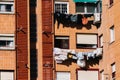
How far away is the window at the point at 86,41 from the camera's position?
45938 mm

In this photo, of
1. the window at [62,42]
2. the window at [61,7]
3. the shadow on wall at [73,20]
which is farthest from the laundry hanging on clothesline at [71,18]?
the window at [62,42]

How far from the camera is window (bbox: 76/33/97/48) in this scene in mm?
45938

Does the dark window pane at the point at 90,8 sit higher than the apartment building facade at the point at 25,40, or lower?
higher

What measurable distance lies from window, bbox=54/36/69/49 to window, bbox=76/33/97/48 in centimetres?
71

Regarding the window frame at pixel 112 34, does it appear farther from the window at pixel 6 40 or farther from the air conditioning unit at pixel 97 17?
the window at pixel 6 40

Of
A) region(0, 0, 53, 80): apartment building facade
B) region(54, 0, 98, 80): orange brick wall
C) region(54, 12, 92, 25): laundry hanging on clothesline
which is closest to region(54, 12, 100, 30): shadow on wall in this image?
region(54, 12, 92, 25): laundry hanging on clothesline

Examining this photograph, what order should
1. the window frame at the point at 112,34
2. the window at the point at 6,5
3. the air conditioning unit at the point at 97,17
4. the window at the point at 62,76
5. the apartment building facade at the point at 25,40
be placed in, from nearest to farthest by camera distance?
the window frame at the point at 112,34, the apartment building facade at the point at 25,40, the air conditioning unit at the point at 97,17, the window at the point at 62,76, the window at the point at 6,5

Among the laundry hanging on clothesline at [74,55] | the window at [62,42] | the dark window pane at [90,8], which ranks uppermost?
the dark window pane at [90,8]

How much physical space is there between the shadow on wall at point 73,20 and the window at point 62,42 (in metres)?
0.81

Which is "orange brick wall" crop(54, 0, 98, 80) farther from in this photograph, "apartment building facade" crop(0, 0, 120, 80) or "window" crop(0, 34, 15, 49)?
"window" crop(0, 34, 15, 49)

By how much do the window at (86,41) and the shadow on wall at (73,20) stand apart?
557mm

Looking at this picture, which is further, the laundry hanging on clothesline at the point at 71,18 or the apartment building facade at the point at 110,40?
the laundry hanging on clothesline at the point at 71,18

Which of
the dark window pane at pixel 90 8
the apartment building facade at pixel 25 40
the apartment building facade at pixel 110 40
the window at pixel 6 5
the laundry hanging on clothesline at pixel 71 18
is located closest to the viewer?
the apartment building facade at pixel 110 40

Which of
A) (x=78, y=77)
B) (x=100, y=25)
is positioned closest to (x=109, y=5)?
(x=100, y=25)
